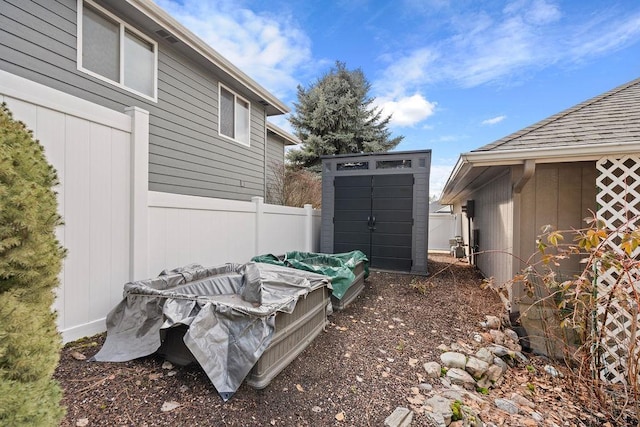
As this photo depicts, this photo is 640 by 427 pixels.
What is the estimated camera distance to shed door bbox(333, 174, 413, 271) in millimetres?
6199

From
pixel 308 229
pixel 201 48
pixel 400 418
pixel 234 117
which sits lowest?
pixel 400 418

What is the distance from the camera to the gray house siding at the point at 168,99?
11.3ft

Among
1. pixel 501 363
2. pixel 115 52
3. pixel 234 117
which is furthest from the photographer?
pixel 234 117

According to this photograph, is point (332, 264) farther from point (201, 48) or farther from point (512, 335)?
point (201, 48)

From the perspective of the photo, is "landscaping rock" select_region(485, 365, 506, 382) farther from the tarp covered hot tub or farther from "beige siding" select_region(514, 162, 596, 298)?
the tarp covered hot tub

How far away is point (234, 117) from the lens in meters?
7.02

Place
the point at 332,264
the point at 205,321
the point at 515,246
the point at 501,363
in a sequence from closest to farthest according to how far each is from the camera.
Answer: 1. the point at 205,321
2. the point at 501,363
3. the point at 515,246
4. the point at 332,264

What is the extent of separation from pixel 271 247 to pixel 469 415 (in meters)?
4.30

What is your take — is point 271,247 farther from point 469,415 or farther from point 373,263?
point 469,415

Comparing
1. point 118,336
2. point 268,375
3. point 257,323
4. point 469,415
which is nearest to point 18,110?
point 118,336

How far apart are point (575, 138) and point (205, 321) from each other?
4.57 meters

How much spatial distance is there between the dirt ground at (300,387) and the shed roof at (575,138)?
89.4 inches

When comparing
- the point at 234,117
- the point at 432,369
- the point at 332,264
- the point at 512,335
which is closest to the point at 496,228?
the point at 512,335

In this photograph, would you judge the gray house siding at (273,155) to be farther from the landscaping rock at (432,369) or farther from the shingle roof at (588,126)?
the landscaping rock at (432,369)
